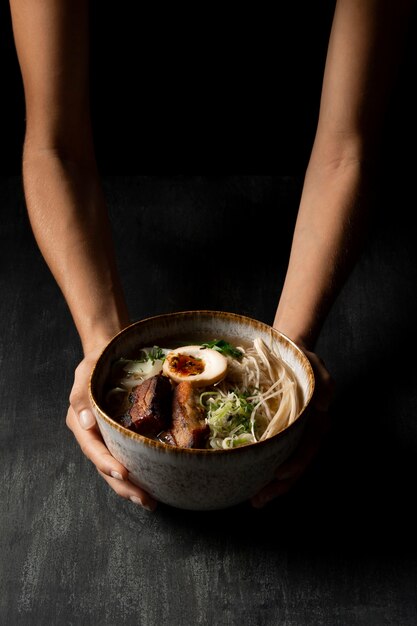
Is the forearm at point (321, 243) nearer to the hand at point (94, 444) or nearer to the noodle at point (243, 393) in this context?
the noodle at point (243, 393)

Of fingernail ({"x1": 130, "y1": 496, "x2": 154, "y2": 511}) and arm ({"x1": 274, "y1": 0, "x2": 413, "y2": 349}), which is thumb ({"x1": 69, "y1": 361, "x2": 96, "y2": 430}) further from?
arm ({"x1": 274, "y1": 0, "x2": 413, "y2": 349})

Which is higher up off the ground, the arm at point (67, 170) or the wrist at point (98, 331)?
the arm at point (67, 170)

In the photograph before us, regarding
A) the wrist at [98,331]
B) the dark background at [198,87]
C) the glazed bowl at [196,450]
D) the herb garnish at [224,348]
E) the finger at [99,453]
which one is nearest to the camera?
the glazed bowl at [196,450]

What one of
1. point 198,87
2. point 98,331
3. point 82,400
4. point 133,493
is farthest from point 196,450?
point 198,87

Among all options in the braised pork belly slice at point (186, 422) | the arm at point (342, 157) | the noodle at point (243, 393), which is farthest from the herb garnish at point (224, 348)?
the arm at point (342, 157)

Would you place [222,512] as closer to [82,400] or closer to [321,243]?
[82,400]

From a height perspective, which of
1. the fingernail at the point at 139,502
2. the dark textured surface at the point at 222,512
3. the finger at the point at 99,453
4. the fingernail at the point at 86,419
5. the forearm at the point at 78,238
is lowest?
the dark textured surface at the point at 222,512

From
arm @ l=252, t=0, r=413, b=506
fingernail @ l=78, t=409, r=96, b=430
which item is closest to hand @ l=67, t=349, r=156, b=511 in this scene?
fingernail @ l=78, t=409, r=96, b=430
